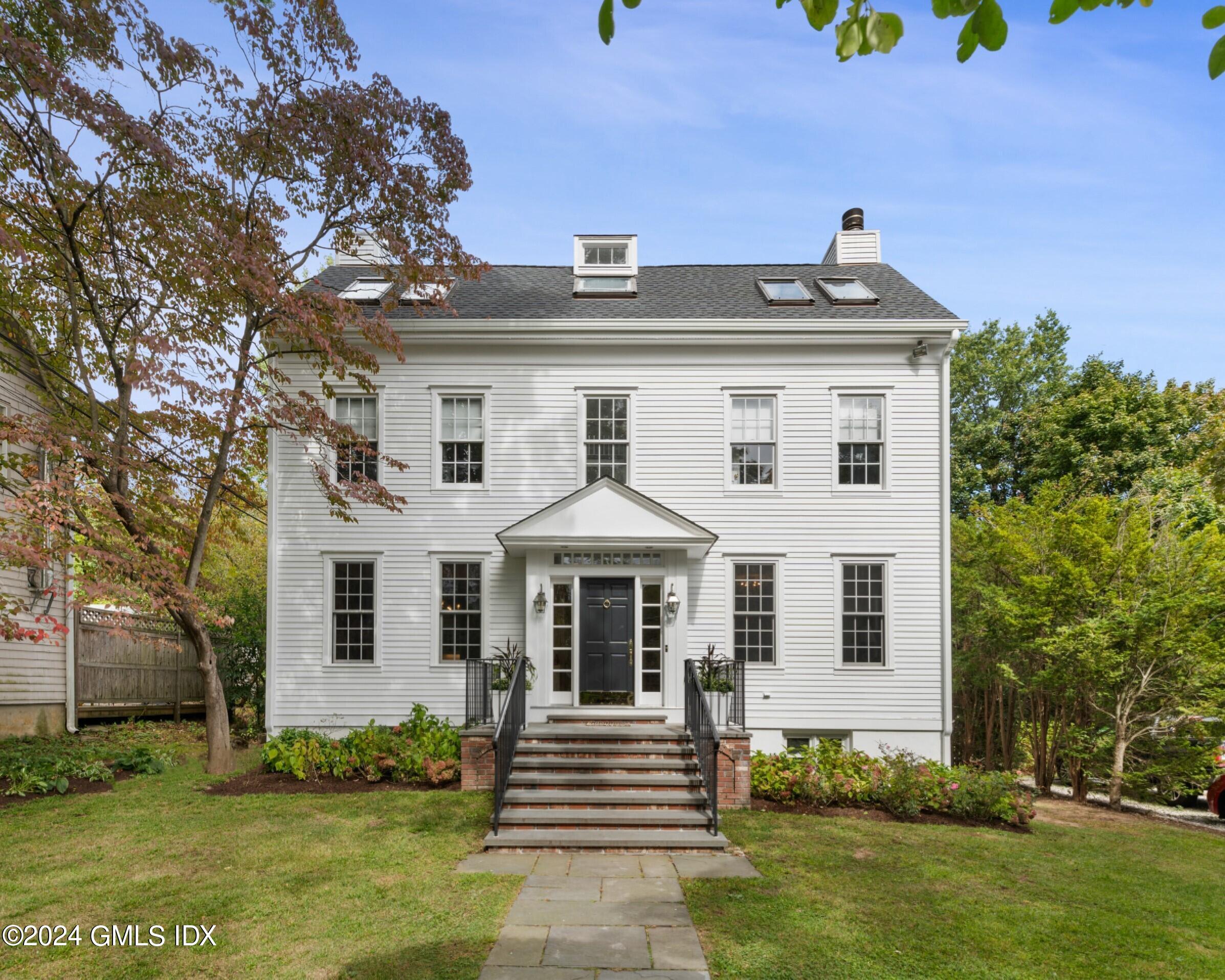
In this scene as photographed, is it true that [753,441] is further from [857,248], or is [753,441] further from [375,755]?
[375,755]

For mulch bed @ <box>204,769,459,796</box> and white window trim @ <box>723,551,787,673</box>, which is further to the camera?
white window trim @ <box>723,551,787,673</box>

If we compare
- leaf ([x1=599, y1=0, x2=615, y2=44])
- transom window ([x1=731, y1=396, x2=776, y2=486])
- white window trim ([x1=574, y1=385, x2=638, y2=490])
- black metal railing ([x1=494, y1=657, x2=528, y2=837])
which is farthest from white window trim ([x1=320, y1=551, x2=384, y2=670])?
leaf ([x1=599, y1=0, x2=615, y2=44])

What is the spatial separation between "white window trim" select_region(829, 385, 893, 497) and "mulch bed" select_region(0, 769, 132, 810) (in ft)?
38.1

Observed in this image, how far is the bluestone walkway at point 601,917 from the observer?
498 cm

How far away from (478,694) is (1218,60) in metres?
11.0

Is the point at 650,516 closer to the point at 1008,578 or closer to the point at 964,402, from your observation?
the point at 1008,578

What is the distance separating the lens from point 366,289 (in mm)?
14234

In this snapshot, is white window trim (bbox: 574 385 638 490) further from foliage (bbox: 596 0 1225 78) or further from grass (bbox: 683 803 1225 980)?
foliage (bbox: 596 0 1225 78)

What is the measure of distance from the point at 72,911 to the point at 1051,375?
28482 millimetres

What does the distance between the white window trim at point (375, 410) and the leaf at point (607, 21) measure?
35.3ft

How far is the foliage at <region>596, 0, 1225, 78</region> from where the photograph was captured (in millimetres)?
2535

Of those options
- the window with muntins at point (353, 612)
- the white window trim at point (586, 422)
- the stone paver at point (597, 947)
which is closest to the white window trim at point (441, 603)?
the window with muntins at point (353, 612)

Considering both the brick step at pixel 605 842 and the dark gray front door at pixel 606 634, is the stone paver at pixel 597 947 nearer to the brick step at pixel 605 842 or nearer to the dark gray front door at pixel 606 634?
the brick step at pixel 605 842

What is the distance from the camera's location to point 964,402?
26219 millimetres
